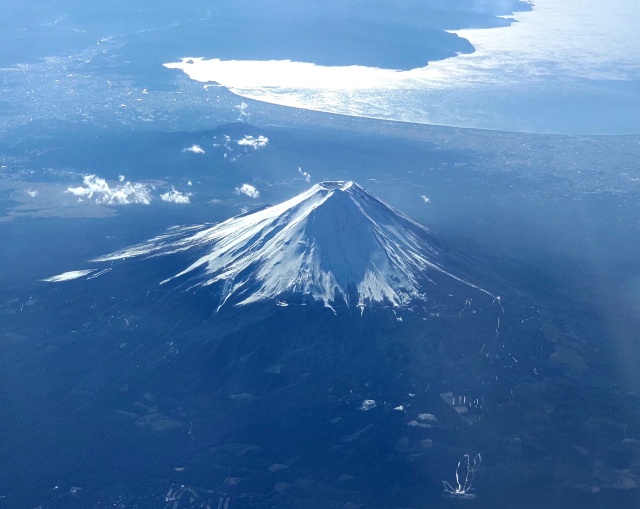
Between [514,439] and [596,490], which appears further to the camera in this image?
[514,439]

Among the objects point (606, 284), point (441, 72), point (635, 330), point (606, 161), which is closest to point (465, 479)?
point (635, 330)

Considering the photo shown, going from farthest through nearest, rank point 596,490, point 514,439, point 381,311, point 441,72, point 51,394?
point 441,72 → point 381,311 → point 51,394 → point 514,439 → point 596,490

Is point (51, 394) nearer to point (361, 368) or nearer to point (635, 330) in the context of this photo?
point (361, 368)
